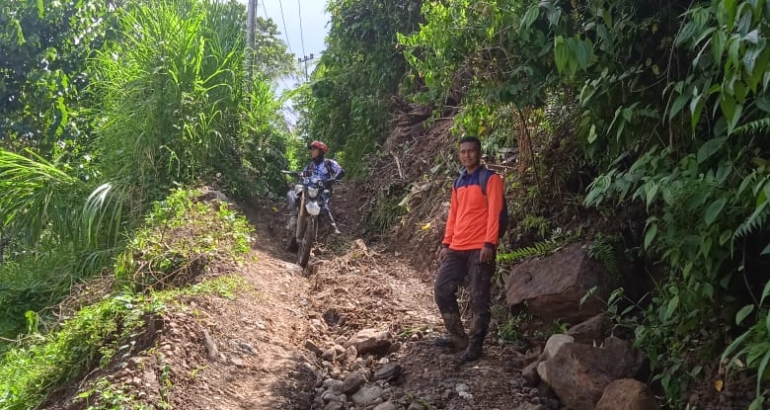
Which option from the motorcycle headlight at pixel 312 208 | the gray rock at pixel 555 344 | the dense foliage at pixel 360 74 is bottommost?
the gray rock at pixel 555 344

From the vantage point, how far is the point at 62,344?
14.8ft

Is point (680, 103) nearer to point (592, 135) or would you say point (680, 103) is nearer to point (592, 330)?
point (592, 135)

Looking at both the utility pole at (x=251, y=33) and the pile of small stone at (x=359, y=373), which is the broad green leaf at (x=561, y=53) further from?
the utility pole at (x=251, y=33)

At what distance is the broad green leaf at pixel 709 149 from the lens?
2.94 m

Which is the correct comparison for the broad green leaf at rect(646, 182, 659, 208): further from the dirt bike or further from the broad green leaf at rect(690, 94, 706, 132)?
the dirt bike

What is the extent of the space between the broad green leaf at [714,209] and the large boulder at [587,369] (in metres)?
1.13

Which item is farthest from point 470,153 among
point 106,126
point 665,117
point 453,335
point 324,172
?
point 106,126

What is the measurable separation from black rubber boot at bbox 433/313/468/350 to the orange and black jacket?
0.48 metres

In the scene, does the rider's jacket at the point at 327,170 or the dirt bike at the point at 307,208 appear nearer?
the dirt bike at the point at 307,208

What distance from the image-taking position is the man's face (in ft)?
14.2

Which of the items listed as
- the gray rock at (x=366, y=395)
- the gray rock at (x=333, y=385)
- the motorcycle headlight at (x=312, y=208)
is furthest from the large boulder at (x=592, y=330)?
the motorcycle headlight at (x=312, y=208)

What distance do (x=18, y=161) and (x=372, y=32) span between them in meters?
6.24

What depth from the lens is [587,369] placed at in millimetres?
3424

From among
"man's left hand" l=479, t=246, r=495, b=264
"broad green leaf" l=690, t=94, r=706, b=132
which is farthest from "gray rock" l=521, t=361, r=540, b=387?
"broad green leaf" l=690, t=94, r=706, b=132
